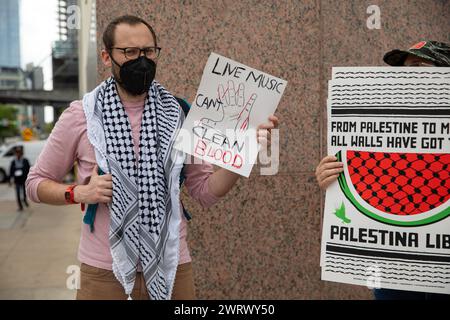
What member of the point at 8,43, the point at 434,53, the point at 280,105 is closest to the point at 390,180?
the point at 434,53

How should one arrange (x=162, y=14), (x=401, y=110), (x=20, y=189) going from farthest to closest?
(x=20, y=189)
(x=162, y=14)
(x=401, y=110)

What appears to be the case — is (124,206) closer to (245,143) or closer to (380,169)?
(245,143)

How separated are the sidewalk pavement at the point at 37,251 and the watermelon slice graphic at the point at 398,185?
414 cm

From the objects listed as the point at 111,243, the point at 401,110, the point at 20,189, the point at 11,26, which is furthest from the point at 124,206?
the point at 11,26

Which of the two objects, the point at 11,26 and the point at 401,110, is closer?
the point at 401,110

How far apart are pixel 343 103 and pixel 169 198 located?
0.75m

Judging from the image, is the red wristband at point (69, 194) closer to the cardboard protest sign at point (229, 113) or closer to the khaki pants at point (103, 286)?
the khaki pants at point (103, 286)

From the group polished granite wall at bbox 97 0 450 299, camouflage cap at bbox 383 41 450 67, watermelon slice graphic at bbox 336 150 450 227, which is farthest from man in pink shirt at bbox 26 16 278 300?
polished granite wall at bbox 97 0 450 299

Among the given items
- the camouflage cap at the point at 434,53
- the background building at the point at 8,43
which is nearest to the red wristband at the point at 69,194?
the camouflage cap at the point at 434,53

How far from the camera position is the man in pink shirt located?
205cm

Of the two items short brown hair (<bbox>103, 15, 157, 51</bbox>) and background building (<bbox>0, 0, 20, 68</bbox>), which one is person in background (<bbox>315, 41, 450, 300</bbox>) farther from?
background building (<bbox>0, 0, 20, 68</bbox>)

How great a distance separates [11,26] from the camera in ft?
376

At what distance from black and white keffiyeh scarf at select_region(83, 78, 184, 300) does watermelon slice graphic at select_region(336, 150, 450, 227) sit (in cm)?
65
